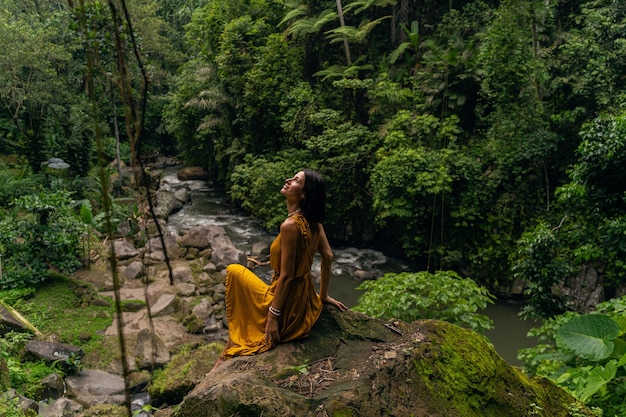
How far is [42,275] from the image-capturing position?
27.3 ft

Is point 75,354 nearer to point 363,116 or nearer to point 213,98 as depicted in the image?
point 363,116

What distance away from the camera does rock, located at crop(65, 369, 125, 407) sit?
581 centimetres

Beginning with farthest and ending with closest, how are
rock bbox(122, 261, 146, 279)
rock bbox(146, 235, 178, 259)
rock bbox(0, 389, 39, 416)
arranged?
1. rock bbox(146, 235, 178, 259)
2. rock bbox(122, 261, 146, 279)
3. rock bbox(0, 389, 39, 416)

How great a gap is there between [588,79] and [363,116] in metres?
6.07

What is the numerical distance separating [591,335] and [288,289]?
82.4 inches

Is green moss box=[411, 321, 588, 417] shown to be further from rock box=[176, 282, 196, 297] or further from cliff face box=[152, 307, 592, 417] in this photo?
rock box=[176, 282, 196, 297]

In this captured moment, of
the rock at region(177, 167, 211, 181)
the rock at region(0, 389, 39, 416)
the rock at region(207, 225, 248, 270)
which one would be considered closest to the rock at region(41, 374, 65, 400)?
the rock at region(0, 389, 39, 416)

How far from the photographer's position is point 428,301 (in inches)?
170

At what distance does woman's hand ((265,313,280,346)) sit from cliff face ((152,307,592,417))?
2.6 inches

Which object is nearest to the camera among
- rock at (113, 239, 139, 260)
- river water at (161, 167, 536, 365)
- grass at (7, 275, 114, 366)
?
grass at (7, 275, 114, 366)

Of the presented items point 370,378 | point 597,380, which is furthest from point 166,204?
point 597,380

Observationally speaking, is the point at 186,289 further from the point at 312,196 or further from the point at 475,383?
the point at 475,383

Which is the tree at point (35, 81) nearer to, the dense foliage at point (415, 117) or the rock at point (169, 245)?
the dense foliage at point (415, 117)

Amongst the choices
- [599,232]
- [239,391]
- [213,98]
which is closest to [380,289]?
[239,391]
